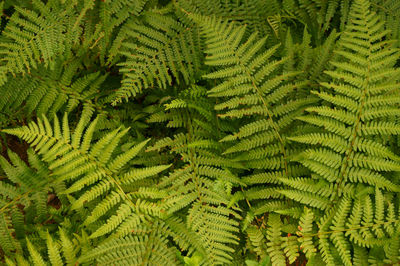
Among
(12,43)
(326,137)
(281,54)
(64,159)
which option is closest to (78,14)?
(12,43)

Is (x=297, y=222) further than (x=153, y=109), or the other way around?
(x=153, y=109)

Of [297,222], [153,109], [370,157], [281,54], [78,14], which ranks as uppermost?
[78,14]

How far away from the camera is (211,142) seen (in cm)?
269

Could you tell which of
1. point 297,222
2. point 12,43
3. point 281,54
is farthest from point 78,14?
point 297,222

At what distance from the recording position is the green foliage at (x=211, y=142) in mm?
2385

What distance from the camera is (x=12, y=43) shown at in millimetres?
2941

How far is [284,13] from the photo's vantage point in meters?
3.29

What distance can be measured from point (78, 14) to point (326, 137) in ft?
8.31

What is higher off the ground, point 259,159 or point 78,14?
point 78,14

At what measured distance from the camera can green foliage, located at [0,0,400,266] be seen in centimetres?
238

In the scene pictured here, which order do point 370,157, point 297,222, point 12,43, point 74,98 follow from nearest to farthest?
1. point 370,157
2. point 297,222
3. point 12,43
4. point 74,98

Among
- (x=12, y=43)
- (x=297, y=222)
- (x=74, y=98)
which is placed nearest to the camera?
(x=297, y=222)

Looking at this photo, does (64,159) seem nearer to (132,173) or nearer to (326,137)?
(132,173)

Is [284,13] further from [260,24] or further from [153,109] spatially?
[153,109]
